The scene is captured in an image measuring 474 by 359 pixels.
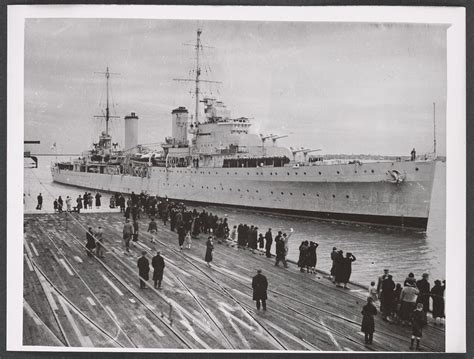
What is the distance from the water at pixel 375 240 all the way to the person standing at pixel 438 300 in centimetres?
13

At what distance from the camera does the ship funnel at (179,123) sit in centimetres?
629

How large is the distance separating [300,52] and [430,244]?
3137 millimetres

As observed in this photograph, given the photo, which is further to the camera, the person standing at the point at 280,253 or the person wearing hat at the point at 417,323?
the person standing at the point at 280,253

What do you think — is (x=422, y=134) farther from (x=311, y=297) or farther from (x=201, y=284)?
(x=201, y=284)

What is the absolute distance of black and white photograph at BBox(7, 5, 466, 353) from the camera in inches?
205

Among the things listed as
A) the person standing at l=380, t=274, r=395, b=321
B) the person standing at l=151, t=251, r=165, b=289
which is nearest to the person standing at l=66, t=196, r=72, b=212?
the person standing at l=151, t=251, r=165, b=289

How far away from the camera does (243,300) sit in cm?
533

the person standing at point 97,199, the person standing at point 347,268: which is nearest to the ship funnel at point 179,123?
the person standing at point 97,199

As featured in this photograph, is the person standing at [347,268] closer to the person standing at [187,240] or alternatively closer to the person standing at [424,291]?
the person standing at [424,291]

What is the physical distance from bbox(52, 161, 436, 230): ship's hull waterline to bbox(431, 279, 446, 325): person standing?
1185 millimetres

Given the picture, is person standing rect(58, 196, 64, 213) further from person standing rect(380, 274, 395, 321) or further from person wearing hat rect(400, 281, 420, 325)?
person wearing hat rect(400, 281, 420, 325)

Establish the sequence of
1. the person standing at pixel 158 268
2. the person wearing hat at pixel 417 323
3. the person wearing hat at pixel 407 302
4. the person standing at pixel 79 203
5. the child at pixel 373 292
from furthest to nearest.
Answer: the person standing at pixel 79 203 < the person standing at pixel 158 268 < the child at pixel 373 292 < the person wearing hat at pixel 407 302 < the person wearing hat at pixel 417 323

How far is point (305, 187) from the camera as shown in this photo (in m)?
9.15

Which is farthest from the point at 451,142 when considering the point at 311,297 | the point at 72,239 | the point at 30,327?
the point at 30,327
